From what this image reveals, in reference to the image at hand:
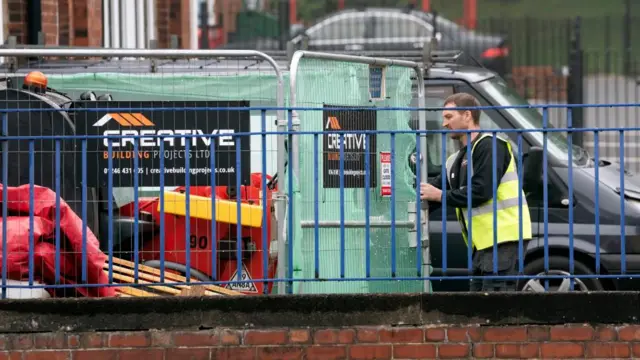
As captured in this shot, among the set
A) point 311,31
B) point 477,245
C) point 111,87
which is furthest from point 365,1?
point 477,245

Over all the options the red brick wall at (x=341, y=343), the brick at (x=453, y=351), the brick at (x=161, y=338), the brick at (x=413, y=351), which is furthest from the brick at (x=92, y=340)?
the brick at (x=453, y=351)

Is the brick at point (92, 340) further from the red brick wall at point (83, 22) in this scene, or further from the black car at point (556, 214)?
the red brick wall at point (83, 22)

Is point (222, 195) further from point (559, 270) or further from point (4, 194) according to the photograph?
point (559, 270)

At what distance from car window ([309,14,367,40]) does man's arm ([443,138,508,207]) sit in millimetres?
13418

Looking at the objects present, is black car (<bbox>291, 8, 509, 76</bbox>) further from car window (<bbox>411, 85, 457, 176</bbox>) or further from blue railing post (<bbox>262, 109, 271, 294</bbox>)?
blue railing post (<bbox>262, 109, 271, 294</bbox>)

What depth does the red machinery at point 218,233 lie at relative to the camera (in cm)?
768

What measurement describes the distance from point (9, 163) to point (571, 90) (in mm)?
10523

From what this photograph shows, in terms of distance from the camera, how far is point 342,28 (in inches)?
846

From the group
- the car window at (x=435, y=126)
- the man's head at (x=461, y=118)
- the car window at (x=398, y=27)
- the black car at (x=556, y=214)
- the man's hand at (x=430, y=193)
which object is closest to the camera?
the man's hand at (x=430, y=193)

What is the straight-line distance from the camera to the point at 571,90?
663 inches

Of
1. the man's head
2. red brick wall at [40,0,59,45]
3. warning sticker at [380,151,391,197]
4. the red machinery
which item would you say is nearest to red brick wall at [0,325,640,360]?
the red machinery

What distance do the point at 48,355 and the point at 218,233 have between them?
4.00ft

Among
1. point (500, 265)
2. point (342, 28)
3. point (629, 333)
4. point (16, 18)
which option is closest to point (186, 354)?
point (500, 265)

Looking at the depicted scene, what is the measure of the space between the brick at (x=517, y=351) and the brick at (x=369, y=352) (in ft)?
2.10
